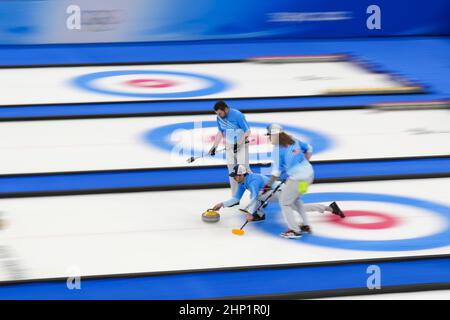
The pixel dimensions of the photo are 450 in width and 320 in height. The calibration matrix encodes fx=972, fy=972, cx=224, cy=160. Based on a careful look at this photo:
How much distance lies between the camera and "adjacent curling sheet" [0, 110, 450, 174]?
11.8m

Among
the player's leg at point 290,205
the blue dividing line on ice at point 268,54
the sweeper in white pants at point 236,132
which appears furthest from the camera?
the blue dividing line on ice at point 268,54

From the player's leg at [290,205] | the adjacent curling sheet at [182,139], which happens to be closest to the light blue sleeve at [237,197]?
the player's leg at [290,205]

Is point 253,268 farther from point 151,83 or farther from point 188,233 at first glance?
point 151,83

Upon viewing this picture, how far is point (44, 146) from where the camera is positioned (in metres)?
12.2

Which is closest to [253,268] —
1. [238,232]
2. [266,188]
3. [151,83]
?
[238,232]

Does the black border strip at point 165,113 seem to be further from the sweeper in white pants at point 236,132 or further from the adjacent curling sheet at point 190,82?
the sweeper in white pants at point 236,132

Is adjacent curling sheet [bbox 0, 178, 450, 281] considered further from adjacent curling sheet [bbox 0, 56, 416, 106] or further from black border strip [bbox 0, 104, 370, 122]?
adjacent curling sheet [bbox 0, 56, 416, 106]

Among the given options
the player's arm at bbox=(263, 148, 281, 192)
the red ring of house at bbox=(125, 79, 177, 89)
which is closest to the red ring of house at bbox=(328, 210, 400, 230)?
the player's arm at bbox=(263, 148, 281, 192)

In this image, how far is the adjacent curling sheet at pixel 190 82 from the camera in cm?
1430

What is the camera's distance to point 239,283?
8.52 m

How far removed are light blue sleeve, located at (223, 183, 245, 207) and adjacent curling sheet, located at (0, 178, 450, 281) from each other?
0.21m

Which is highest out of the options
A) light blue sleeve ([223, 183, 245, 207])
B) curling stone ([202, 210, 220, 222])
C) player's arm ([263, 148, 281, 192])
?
player's arm ([263, 148, 281, 192])

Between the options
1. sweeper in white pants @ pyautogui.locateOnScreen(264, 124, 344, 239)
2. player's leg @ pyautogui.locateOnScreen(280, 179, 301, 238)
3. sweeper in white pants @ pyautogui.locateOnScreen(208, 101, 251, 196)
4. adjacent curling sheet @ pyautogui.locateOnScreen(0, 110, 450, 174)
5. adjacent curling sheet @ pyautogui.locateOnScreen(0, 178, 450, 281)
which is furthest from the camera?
adjacent curling sheet @ pyautogui.locateOnScreen(0, 110, 450, 174)

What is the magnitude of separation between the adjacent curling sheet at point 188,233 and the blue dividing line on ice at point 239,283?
0.16 meters
